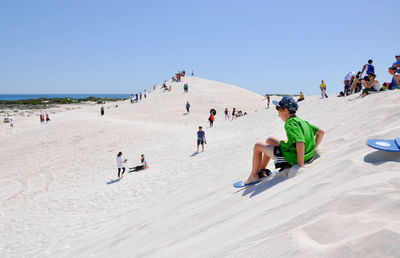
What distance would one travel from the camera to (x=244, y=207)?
339cm

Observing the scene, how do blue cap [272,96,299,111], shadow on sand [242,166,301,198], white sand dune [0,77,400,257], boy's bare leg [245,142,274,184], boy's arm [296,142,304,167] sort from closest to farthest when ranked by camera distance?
white sand dune [0,77,400,257]
boy's arm [296,142,304,167]
shadow on sand [242,166,301,198]
blue cap [272,96,299,111]
boy's bare leg [245,142,274,184]

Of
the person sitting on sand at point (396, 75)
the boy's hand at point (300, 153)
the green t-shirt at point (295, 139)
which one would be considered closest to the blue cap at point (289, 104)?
the green t-shirt at point (295, 139)

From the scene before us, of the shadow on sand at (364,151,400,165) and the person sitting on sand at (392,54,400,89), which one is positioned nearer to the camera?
the shadow on sand at (364,151,400,165)

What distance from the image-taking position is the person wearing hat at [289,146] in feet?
12.0

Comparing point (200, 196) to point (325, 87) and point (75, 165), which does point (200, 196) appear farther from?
point (325, 87)

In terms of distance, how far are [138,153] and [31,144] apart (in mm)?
9692

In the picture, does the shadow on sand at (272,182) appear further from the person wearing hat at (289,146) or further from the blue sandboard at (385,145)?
the blue sandboard at (385,145)

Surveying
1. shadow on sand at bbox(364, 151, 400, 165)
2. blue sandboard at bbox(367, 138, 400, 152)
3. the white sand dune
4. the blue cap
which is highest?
the blue cap

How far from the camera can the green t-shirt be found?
3641 millimetres

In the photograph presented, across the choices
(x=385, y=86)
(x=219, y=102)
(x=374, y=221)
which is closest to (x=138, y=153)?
(x=385, y=86)

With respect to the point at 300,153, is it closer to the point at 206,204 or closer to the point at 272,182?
the point at 272,182

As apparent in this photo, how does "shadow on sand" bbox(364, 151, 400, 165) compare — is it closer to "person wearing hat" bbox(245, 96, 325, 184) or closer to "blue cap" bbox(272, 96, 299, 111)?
"person wearing hat" bbox(245, 96, 325, 184)

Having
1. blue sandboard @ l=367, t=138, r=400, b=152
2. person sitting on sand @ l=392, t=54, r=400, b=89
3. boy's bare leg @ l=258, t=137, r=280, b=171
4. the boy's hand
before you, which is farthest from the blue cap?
person sitting on sand @ l=392, t=54, r=400, b=89

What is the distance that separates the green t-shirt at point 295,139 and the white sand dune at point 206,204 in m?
0.23
